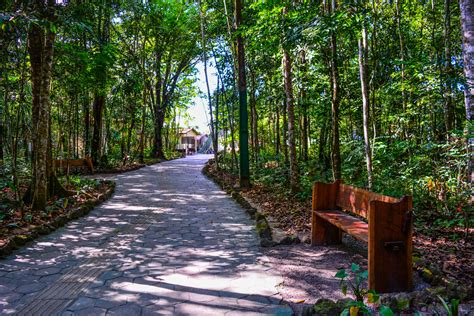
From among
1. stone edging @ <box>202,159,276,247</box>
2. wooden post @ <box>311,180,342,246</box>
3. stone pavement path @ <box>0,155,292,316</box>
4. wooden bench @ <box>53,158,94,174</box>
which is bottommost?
stone pavement path @ <box>0,155,292,316</box>

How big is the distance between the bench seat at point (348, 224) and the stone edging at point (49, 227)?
13.3ft

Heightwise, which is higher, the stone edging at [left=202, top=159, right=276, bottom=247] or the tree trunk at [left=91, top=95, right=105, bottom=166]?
the tree trunk at [left=91, top=95, right=105, bottom=166]

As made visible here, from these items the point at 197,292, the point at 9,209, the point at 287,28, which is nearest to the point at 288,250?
the point at 197,292

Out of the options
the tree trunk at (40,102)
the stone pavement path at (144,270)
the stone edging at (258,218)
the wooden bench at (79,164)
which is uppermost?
the tree trunk at (40,102)

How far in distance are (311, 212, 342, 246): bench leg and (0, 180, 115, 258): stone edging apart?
399 cm

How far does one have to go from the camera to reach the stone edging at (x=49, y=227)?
4466 millimetres

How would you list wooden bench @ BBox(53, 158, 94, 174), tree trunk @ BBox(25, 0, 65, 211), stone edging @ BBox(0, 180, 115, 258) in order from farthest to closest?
wooden bench @ BBox(53, 158, 94, 174), tree trunk @ BBox(25, 0, 65, 211), stone edging @ BBox(0, 180, 115, 258)

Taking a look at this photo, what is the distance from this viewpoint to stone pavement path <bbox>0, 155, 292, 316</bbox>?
2.95 meters

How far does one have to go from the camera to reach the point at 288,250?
4.48m

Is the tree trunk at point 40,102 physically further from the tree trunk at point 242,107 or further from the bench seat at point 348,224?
the bench seat at point 348,224

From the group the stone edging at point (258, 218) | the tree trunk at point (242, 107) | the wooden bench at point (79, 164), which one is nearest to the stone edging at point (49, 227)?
the stone edging at point (258, 218)

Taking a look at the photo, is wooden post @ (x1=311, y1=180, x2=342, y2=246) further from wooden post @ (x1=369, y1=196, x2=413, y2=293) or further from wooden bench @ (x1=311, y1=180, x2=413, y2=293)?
wooden post @ (x1=369, y1=196, x2=413, y2=293)

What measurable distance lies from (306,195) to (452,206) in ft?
9.38

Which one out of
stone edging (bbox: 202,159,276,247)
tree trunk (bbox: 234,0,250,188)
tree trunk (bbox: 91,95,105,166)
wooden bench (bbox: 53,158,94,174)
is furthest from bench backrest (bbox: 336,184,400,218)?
tree trunk (bbox: 91,95,105,166)
